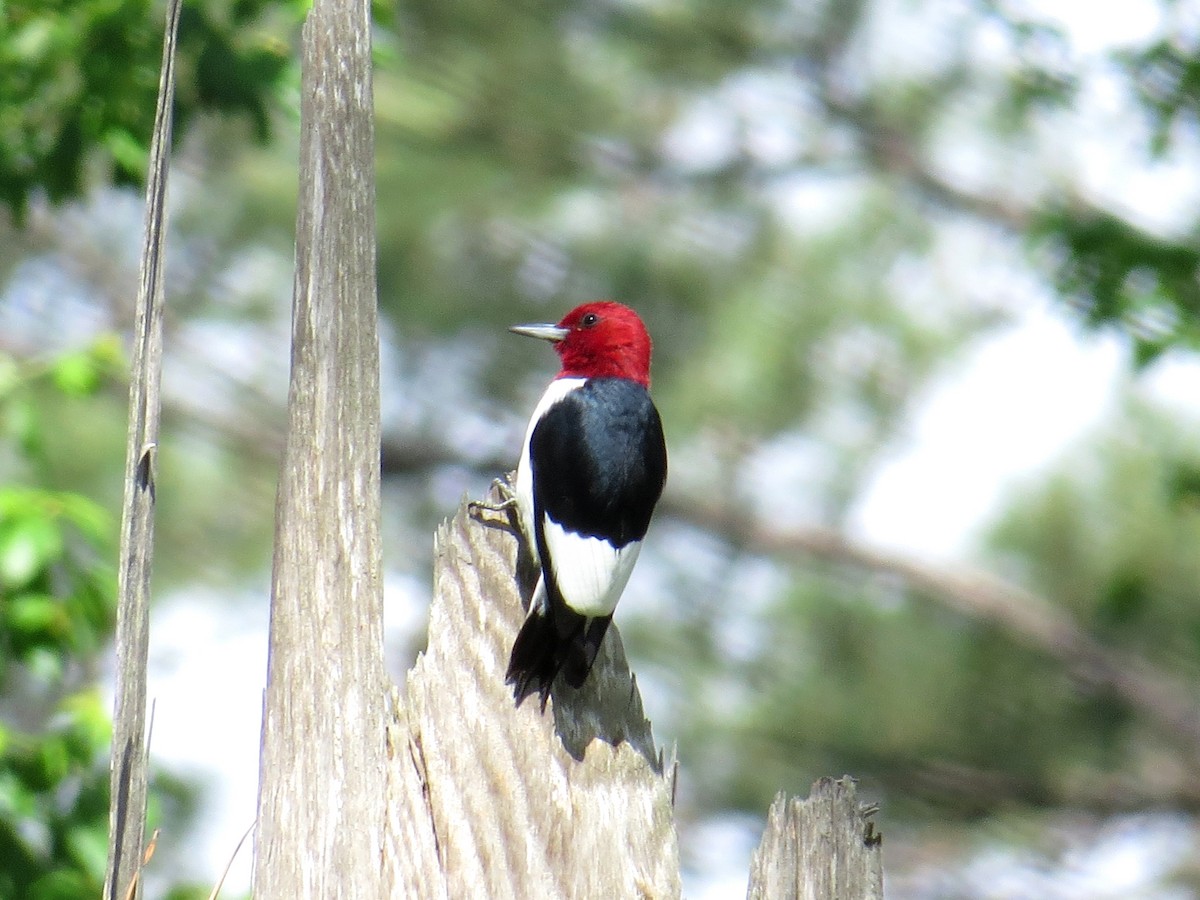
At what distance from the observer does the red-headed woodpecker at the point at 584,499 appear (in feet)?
6.13

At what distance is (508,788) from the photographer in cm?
156

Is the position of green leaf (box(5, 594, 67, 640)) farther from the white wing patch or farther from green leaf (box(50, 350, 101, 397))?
the white wing patch

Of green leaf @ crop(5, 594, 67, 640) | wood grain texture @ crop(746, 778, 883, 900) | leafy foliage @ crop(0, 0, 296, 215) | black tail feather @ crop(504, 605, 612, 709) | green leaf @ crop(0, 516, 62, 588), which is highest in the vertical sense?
leafy foliage @ crop(0, 0, 296, 215)

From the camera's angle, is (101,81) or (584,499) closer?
(584,499)

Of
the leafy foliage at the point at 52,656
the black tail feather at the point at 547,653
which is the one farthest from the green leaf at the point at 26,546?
the black tail feather at the point at 547,653

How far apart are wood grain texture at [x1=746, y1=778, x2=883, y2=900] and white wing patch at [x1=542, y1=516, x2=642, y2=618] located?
0.64 meters

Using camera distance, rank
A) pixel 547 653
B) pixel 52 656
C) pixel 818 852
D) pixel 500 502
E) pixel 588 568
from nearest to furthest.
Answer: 1. pixel 818 852
2. pixel 547 653
3. pixel 500 502
4. pixel 588 568
5. pixel 52 656

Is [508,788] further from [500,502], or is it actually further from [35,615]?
Answer: [35,615]

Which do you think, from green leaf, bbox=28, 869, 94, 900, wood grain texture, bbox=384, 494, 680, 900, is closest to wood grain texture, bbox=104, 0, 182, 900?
wood grain texture, bbox=384, 494, 680, 900

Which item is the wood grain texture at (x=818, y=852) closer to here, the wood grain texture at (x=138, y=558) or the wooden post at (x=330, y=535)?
the wooden post at (x=330, y=535)

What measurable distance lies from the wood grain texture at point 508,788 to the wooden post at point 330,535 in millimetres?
48

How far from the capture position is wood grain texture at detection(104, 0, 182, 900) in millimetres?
1415

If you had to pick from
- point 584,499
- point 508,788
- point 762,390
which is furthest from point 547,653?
point 762,390

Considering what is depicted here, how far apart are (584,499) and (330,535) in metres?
1.30
